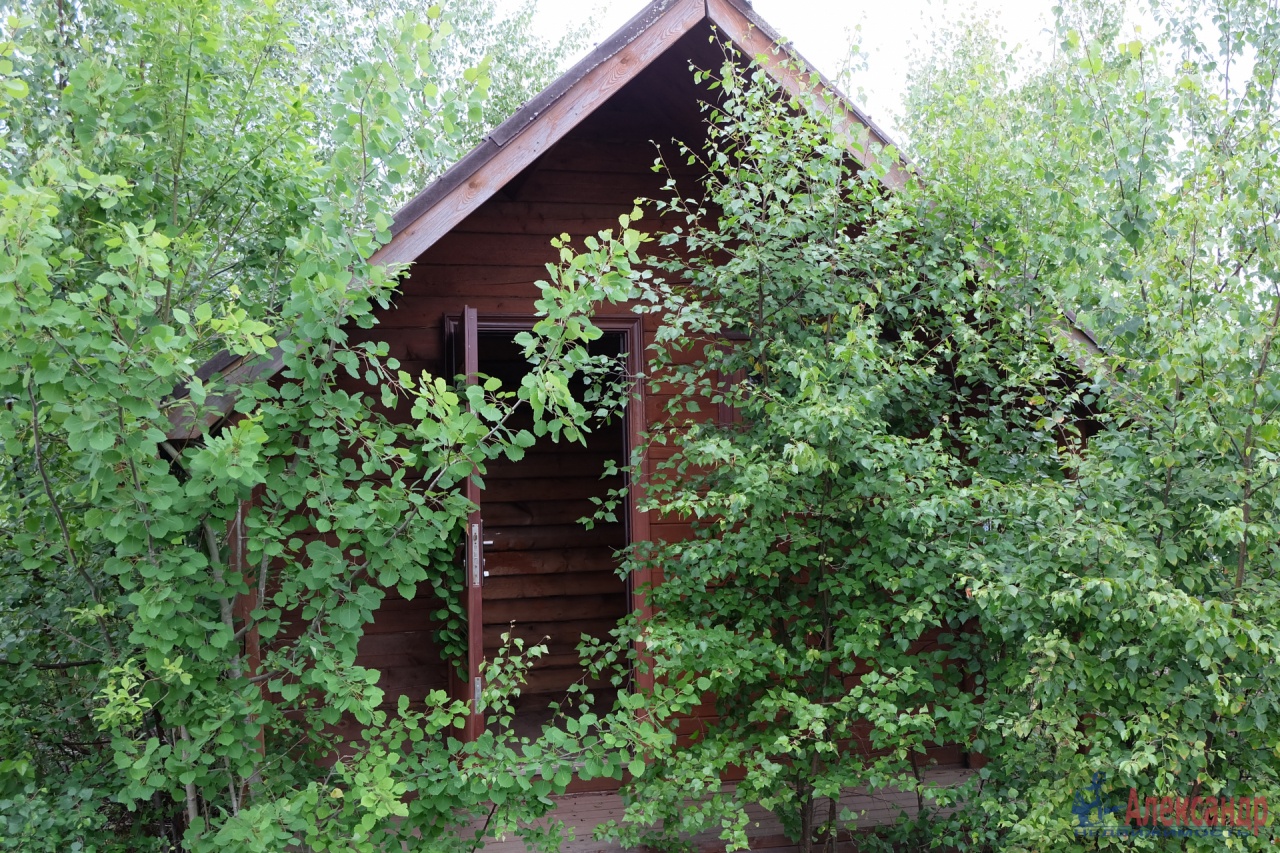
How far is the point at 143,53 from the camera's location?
3363mm

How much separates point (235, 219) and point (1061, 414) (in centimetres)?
341

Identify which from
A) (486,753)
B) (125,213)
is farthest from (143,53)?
(486,753)

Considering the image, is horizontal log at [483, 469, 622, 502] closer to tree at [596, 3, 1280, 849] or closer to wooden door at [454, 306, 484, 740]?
wooden door at [454, 306, 484, 740]

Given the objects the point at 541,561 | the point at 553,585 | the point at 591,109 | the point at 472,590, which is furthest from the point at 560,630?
the point at 591,109

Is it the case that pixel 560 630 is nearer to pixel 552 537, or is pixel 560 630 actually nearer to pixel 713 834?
pixel 552 537

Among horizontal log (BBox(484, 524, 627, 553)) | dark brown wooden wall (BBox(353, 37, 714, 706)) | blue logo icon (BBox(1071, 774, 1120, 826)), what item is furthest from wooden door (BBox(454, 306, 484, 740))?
horizontal log (BBox(484, 524, 627, 553))

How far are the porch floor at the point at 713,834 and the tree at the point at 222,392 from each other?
782 mm

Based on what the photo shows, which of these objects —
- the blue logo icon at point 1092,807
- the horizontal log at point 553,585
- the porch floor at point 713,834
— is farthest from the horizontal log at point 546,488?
the blue logo icon at point 1092,807

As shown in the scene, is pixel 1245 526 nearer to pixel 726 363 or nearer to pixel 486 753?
pixel 726 363

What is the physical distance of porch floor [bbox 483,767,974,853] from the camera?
442cm

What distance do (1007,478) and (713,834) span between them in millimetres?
2105

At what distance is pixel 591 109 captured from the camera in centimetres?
400

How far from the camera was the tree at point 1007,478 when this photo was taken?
3.26 metres

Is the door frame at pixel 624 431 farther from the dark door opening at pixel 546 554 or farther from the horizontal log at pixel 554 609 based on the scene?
the horizontal log at pixel 554 609
